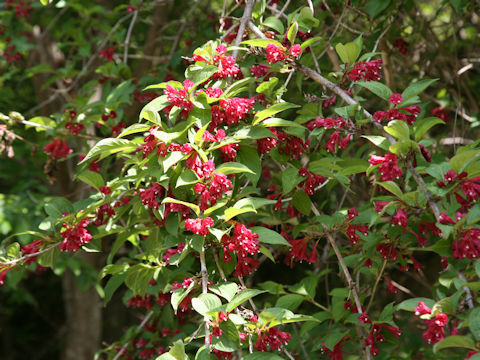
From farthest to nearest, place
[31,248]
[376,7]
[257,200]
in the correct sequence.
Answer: [376,7]
[31,248]
[257,200]

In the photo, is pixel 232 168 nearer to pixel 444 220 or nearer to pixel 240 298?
pixel 240 298

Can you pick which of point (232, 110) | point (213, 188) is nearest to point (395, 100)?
point (232, 110)

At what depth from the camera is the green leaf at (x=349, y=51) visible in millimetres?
1526

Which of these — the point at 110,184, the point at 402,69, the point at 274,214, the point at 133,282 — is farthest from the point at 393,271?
the point at 110,184

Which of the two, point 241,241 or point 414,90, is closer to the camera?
point 241,241

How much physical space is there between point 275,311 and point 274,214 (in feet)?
2.48

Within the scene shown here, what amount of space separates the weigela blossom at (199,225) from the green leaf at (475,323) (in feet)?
1.95

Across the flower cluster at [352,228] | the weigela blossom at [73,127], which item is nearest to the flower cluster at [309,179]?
the flower cluster at [352,228]

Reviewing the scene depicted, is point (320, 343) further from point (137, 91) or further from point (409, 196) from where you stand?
point (137, 91)

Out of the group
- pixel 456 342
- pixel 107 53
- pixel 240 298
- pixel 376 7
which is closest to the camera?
pixel 456 342

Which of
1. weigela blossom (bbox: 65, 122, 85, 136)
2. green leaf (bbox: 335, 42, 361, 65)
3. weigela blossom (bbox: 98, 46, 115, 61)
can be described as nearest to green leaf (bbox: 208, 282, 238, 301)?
green leaf (bbox: 335, 42, 361, 65)

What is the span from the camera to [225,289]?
50.3 inches

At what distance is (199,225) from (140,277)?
668 millimetres

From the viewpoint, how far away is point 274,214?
6.47ft
